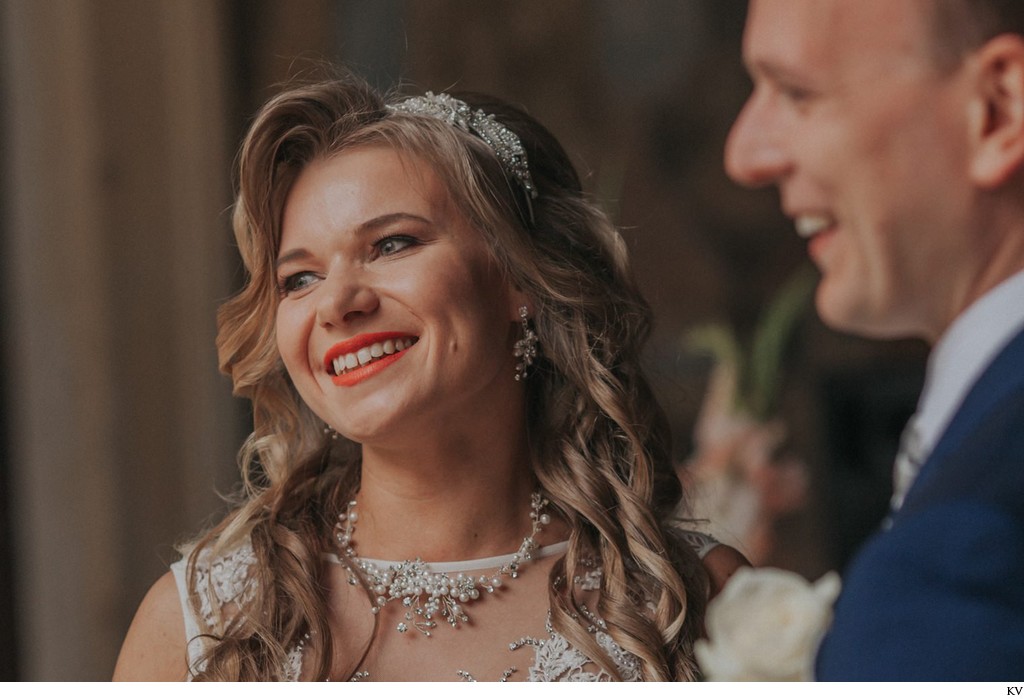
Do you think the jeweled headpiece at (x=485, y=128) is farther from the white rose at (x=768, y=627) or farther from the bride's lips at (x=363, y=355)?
the white rose at (x=768, y=627)

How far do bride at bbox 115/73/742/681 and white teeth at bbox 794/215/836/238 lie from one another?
0.65m

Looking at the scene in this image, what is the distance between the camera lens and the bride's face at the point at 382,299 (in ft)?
4.83

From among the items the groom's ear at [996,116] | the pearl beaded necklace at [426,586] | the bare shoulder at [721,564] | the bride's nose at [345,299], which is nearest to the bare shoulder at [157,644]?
the pearl beaded necklace at [426,586]

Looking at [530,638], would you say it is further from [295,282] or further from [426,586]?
[295,282]

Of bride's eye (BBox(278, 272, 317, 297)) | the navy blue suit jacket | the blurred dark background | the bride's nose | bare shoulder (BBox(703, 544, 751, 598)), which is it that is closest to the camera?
the navy blue suit jacket

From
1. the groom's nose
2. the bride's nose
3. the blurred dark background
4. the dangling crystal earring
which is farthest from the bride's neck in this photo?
the groom's nose

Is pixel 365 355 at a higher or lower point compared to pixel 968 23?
lower

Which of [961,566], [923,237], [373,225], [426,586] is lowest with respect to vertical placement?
[426,586]

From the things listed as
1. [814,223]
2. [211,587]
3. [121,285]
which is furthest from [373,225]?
[121,285]

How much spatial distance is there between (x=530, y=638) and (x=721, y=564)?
33cm

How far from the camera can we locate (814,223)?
0.95 metres

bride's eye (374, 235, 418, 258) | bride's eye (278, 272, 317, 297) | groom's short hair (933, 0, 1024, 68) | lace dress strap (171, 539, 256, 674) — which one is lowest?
lace dress strap (171, 539, 256, 674)

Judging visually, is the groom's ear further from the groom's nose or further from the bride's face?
the bride's face

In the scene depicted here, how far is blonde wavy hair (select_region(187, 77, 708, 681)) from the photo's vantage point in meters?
1.58
